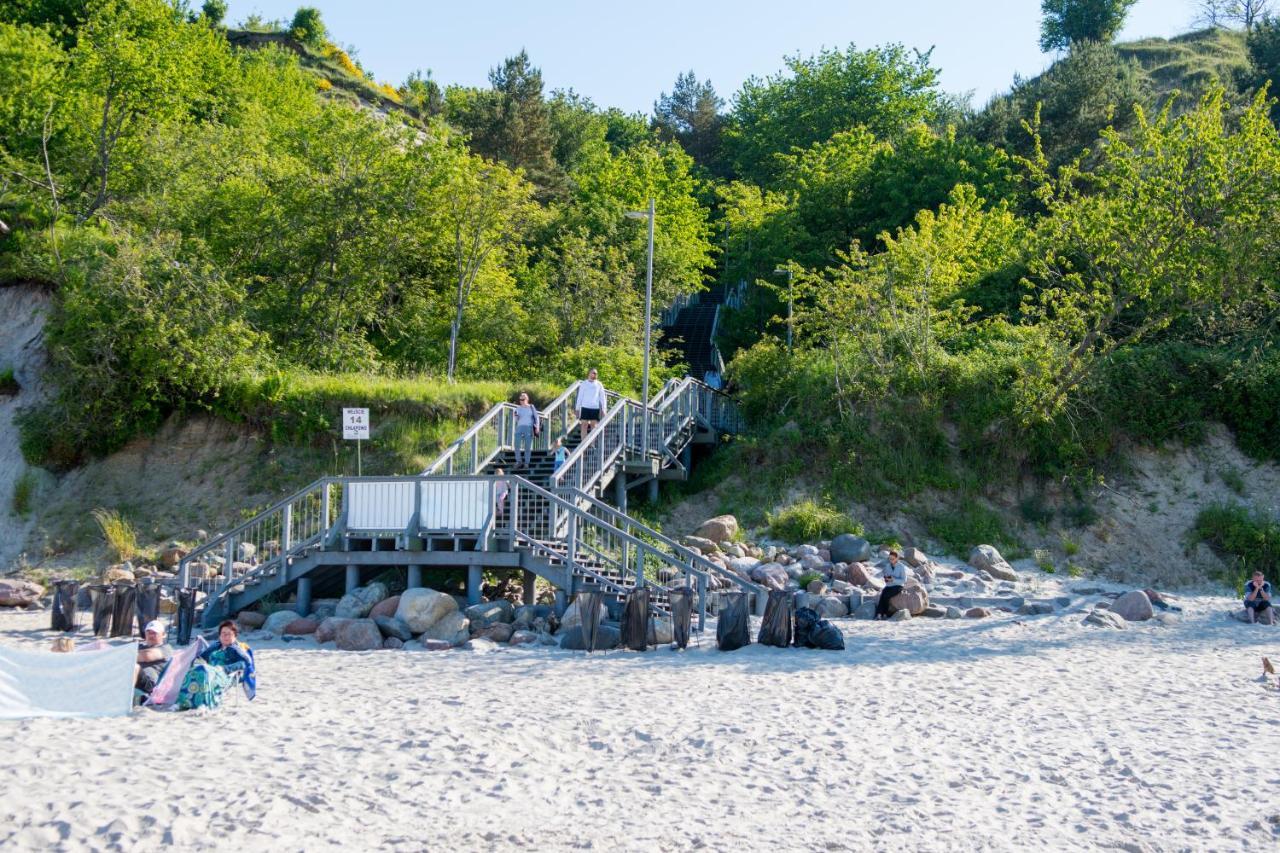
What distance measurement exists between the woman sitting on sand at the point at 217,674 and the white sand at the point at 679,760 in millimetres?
251

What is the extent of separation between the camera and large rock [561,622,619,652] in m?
17.5

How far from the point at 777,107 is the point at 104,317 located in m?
48.3

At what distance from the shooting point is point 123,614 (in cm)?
1928

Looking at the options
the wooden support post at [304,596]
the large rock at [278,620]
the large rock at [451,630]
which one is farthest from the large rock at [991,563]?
the large rock at [278,620]

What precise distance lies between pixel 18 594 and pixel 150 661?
40.8ft

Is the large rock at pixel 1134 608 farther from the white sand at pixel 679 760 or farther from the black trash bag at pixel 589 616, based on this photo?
the black trash bag at pixel 589 616

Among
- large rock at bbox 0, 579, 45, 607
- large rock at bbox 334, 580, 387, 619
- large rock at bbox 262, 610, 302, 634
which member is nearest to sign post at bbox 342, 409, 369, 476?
large rock at bbox 334, 580, 387, 619

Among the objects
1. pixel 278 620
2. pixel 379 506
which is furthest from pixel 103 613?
pixel 379 506

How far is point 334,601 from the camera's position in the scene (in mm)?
21344

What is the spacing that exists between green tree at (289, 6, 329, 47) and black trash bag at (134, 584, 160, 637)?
7701 cm

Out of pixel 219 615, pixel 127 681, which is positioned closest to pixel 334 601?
pixel 219 615

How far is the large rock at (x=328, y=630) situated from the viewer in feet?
61.6

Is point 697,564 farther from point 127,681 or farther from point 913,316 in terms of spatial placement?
point 913,316

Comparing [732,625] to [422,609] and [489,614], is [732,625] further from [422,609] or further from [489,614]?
[422,609]
